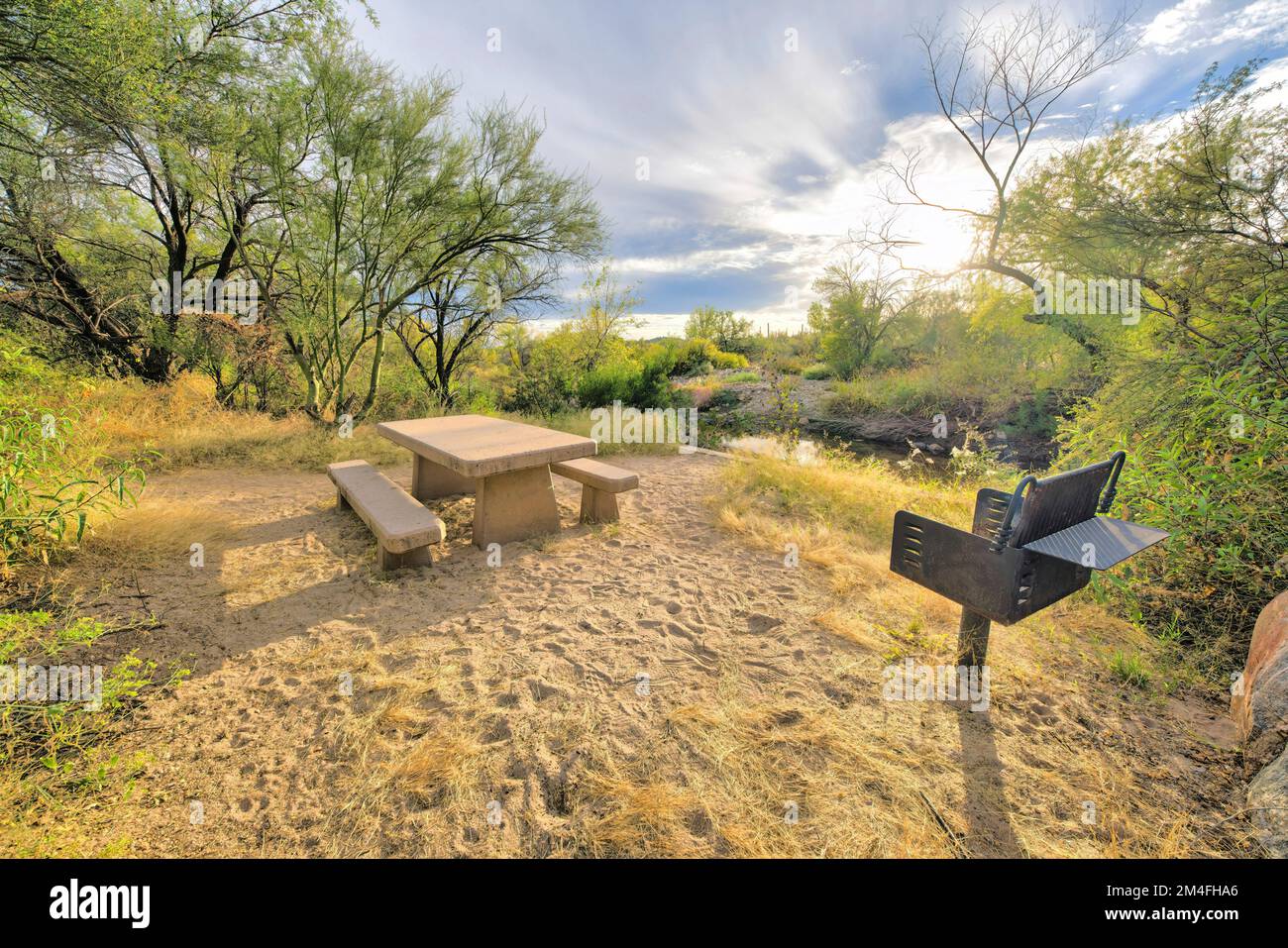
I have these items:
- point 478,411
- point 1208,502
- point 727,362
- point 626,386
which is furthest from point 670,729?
point 727,362

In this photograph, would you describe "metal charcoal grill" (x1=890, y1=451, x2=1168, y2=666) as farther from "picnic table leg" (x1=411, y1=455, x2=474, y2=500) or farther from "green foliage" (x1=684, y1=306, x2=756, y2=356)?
"green foliage" (x1=684, y1=306, x2=756, y2=356)

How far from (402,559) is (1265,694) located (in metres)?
4.23

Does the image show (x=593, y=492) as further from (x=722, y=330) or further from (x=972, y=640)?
(x=722, y=330)

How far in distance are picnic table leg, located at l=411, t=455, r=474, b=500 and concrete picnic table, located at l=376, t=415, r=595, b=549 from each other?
47 cm

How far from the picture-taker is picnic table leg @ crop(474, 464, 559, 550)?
148 inches

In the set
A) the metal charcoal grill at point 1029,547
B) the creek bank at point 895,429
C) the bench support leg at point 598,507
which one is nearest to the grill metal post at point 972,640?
the metal charcoal grill at point 1029,547

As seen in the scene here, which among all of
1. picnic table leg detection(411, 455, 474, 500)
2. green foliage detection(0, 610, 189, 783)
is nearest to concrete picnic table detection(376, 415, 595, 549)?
picnic table leg detection(411, 455, 474, 500)

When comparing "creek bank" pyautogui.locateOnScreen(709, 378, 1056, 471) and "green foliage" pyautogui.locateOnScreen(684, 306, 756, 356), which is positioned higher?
"green foliage" pyautogui.locateOnScreen(684, 306, 756, 356)

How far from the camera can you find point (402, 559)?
11.2 feet

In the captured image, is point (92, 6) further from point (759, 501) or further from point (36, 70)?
point (759, 501)

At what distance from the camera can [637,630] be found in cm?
276

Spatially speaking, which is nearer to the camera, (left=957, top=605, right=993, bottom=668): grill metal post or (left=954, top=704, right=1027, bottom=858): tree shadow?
(left=954, top=704, right=1027, bottom=858): tree shadow

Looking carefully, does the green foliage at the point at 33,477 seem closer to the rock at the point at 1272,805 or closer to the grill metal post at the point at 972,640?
the grill metal post at the point at 972,640

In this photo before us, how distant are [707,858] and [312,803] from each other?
1278 mm
